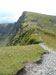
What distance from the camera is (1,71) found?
988 inches

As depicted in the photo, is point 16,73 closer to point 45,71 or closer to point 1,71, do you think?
point 1,71

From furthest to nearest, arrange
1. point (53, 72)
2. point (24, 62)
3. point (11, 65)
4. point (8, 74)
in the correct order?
point (24, 62) → point (11, 65) → point (53, 72) → point (8, 74)

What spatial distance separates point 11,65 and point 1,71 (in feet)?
11.5

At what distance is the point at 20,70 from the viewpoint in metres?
27.2

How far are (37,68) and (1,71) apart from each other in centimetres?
788

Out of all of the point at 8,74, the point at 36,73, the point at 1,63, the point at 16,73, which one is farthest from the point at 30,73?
the point at 1,63

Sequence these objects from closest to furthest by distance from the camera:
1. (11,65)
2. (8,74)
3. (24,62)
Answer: (8,74) < (11,65) < (24,62)

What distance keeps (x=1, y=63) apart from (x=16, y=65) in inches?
137

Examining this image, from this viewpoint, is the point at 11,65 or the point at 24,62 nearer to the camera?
the point at 11,65

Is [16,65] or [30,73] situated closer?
[30,73]

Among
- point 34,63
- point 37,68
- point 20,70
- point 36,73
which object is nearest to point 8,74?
point 20,70

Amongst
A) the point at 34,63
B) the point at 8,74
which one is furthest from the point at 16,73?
the point at 34,63

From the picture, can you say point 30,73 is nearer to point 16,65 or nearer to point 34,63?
point 16,65

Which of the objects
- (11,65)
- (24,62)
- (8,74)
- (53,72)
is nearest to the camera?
(8,74)
